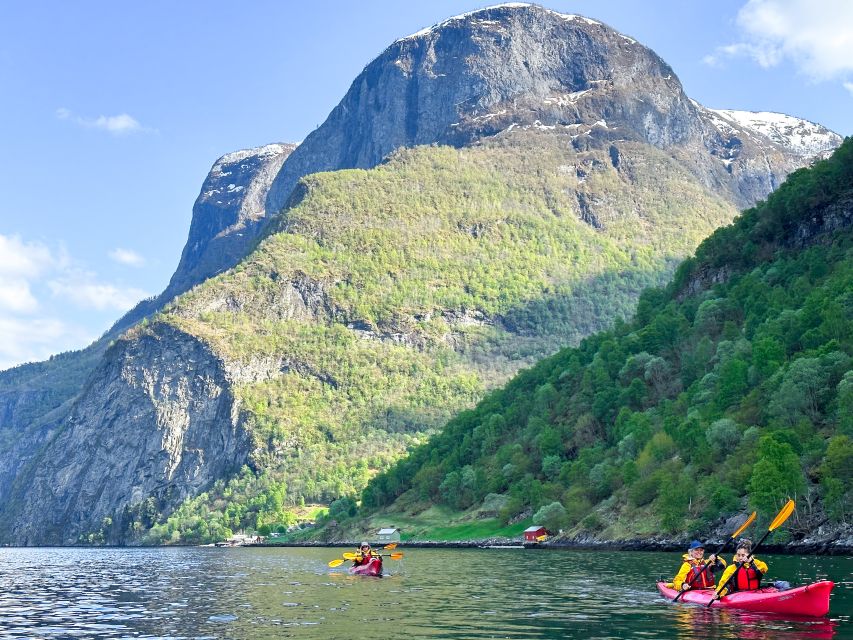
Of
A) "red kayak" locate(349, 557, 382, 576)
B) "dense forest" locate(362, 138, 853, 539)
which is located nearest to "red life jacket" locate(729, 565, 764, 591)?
"red kayak" locate(349, 557, 382, 576)

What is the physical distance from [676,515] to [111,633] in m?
88.1

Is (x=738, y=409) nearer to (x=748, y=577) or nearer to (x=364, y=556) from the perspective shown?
(x=364, y=556)

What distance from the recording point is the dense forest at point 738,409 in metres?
117

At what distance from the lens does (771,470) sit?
359 feet

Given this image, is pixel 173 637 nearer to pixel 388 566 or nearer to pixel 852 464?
pixel 388 566

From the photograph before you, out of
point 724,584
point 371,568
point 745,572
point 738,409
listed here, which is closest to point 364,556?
point 371,568

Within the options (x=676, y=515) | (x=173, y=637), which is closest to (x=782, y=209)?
(x=676, y=515)

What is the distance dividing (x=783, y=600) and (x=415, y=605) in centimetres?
2304

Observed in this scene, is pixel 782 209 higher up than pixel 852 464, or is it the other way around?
pixel 782 209

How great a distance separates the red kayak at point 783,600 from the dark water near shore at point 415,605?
2.11ft

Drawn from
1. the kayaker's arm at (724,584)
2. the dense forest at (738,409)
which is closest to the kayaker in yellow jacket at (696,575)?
the kayaker's arm at (724,584)

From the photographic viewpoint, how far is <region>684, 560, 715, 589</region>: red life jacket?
6494 cm

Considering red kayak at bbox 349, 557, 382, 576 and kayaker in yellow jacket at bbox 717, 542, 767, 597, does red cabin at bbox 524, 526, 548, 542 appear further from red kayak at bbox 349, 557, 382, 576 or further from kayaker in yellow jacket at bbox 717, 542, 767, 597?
kayaker in yellow jacket at bbox 717, 542, 767, 597

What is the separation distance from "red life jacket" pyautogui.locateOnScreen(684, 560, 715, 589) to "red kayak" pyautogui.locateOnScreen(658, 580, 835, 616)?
2540 millimetres
